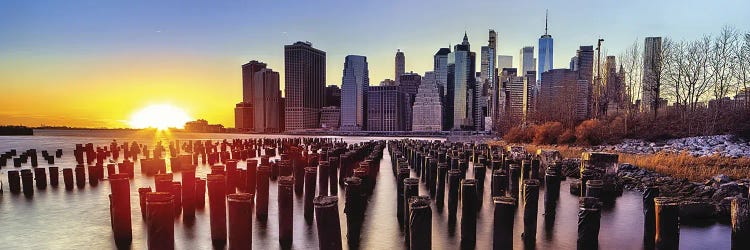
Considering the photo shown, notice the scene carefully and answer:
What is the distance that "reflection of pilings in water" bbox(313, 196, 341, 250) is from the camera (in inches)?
285

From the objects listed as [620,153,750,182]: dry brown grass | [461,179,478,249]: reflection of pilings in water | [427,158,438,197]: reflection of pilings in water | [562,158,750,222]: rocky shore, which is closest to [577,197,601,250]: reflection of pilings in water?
[461,179,478,249]: reflection of pilings in water

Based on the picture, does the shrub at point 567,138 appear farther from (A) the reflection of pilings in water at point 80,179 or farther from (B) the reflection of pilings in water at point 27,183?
(B) the reflection of pilings in water at point 27,183

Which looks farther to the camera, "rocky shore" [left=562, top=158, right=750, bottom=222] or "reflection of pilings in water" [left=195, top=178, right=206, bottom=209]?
"reflection of pilings in water" [left=195, top=178, right=206, bottom=209]

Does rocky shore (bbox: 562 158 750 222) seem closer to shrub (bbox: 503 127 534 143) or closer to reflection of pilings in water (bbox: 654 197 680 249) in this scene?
reflection of pilings in water (bbox: 654 197 680 249)

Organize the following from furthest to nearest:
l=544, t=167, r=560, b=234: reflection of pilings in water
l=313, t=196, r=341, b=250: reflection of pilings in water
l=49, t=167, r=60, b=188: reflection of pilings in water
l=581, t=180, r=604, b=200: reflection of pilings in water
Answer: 1. l=49, t=167, r=60, b=188: reflection of pilings in water
2. l=544, t=167, r=560, b=234: reflection of pilings in water
3. l=581, t=180, r=604, b=200: reflection of pilings in water
4. l=313, t=196, r=341, b=250: reflection of pilings in water

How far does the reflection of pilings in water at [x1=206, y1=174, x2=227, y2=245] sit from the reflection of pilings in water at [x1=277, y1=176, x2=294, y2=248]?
45.2 inches

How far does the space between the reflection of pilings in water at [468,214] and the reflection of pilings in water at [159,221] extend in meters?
5.66

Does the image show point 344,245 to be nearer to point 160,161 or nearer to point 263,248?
point 263,248

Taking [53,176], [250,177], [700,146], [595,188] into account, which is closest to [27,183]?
[53,176]

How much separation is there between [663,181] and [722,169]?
402 centimetres

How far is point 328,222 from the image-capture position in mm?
7281

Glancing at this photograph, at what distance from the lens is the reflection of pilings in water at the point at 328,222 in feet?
23.8

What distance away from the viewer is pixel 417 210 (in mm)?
6785

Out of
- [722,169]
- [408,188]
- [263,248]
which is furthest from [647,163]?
[263,248]
